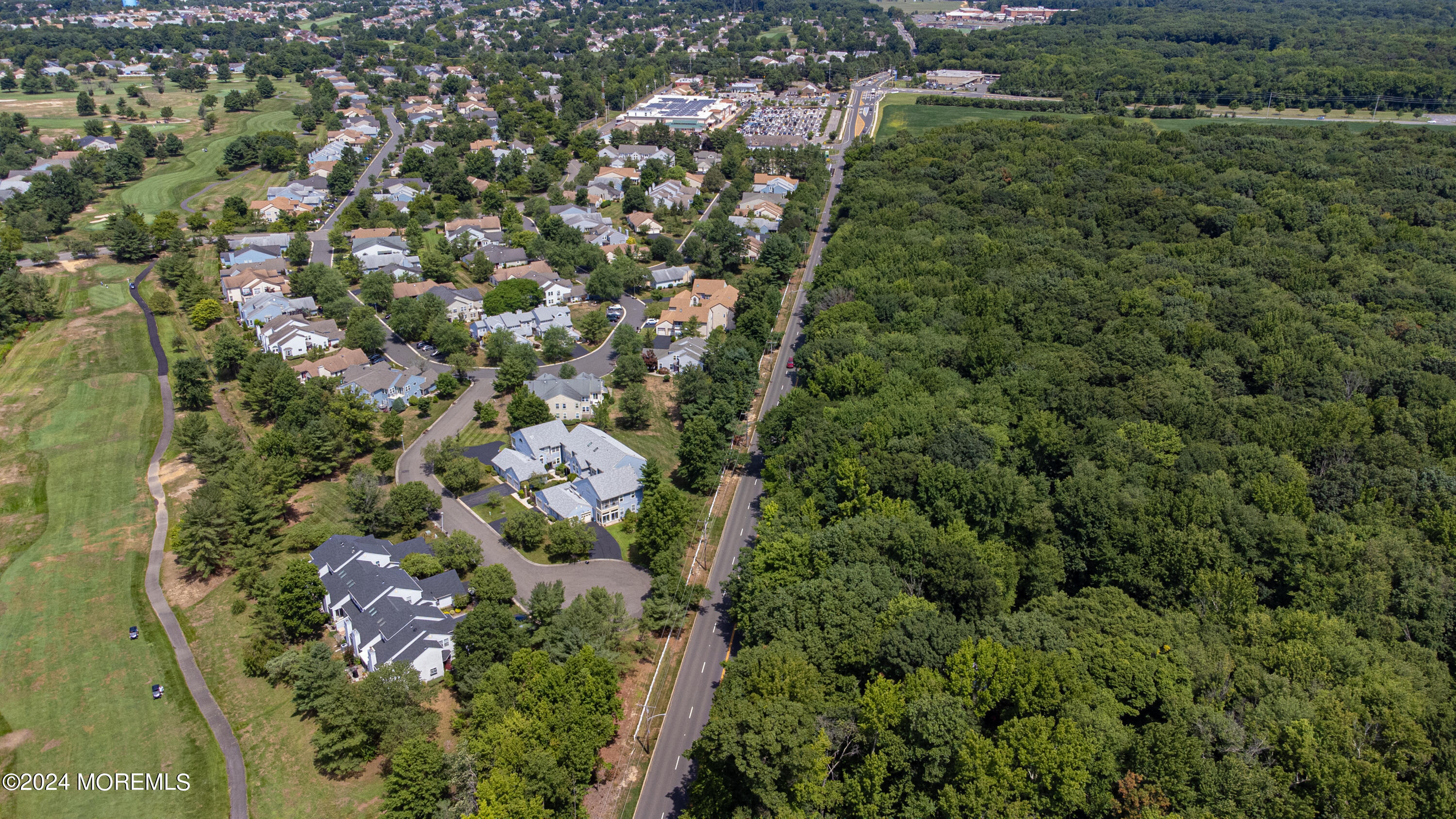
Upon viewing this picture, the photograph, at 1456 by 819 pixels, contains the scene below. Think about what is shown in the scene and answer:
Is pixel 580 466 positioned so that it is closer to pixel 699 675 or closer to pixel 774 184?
pixel 699 675

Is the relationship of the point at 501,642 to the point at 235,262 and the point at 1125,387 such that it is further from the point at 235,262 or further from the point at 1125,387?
the point at 235,262

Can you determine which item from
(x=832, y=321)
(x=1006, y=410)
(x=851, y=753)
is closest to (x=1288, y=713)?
(x=851, y=753)

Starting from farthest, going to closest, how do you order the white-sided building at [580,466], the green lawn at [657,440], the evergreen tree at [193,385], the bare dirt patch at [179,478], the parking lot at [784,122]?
the parking lot at [784,122] < the evergreen tree at [193,385] < the green lawn at [657,440] < the bare dirt patch at [179,478] < the white-sided building at [580,466]

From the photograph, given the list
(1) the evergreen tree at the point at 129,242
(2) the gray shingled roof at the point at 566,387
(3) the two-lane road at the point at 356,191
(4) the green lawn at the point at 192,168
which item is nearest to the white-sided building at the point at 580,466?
(2) the gray shingled roof at the point at 566,387

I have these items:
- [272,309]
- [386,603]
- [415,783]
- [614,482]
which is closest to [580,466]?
[614,482]

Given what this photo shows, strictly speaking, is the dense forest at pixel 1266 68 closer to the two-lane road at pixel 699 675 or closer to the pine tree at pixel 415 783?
the two-lane road at pixel 699 675

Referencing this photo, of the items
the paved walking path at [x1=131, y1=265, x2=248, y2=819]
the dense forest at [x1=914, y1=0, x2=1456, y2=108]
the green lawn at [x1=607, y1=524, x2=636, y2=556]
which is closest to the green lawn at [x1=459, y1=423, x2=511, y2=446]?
the green lawn at [x1=607, y1=524, x2=636, y2=556]
